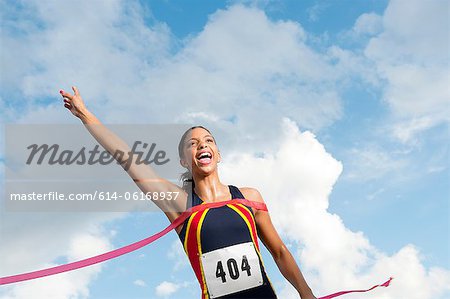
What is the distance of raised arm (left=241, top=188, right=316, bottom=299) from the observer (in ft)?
20.0

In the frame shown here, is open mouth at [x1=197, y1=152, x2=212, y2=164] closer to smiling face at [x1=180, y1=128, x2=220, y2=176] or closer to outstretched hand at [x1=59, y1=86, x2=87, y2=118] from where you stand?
smiling face at [x1=180, y1=128, x2=220, y2=176]

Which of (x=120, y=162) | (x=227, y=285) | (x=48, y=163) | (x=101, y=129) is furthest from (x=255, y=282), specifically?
(x=48, y=163)

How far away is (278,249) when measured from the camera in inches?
243

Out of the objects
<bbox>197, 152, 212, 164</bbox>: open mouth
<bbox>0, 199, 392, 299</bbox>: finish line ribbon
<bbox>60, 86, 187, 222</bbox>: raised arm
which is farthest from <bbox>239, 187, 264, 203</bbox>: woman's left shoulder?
<bbox>60, 86, 187, 222</bbox>: raised arm

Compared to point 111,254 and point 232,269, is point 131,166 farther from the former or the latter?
point 232,269

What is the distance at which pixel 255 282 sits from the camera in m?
5.48

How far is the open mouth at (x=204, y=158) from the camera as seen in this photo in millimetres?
5996

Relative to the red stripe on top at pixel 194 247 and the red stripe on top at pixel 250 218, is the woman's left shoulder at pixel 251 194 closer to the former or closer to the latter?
the red stripe on top at pixel 250 218

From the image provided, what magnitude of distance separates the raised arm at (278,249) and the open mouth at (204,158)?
61 centimetres

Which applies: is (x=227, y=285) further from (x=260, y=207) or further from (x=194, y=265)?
(x=260, y=207)

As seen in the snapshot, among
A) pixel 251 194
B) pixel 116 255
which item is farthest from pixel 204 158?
pixel 116 255

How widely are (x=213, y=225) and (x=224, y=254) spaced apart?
0.34m

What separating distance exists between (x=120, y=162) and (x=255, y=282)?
1.99 meters

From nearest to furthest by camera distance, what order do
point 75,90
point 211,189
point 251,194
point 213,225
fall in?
point 213,225
point 211,189
point 75,90
point 251,194
